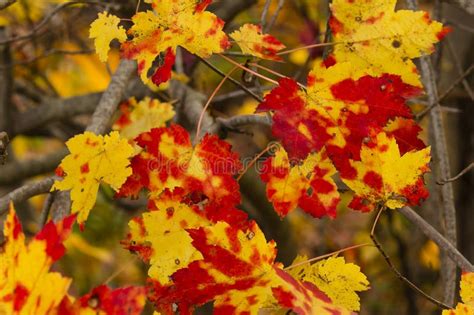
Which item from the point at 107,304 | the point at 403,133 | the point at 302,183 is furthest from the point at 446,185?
the point at 107,304

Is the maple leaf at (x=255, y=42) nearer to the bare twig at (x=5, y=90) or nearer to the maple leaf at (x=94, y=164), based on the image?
the maple leaf at (x=94, y=164)

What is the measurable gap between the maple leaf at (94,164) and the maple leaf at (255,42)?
0.78 feet

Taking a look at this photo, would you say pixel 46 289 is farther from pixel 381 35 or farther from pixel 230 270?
pixel 381 35

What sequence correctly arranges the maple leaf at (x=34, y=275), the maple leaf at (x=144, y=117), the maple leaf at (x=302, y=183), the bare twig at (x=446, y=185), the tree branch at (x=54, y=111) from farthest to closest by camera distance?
the tree branch at (x=54, y=111)
the maple leaf at (x=144, y=117)
the bare twig at (x=446, y=185)
the maple leaf at (x=302, y=183)
the maple leaf at (x=34, y=275)

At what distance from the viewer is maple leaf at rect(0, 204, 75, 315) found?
29.1 inches

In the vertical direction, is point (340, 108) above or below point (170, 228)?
above

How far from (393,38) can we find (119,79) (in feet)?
1.80

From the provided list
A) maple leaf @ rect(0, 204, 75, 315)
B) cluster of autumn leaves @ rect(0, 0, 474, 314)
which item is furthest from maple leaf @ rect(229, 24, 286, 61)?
maple leaf @ rect(0, 204, 75, 315)

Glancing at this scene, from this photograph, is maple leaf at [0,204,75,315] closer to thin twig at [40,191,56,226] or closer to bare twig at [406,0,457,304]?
thin twig at [40,191,56,226]

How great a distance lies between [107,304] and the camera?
2.46 feet

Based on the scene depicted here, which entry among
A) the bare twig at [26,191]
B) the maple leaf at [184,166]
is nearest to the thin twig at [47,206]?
the bare twig at [26,191]

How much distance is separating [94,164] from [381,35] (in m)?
0.50

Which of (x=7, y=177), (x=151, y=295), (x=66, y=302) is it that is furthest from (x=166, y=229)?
(x=7, y=177)

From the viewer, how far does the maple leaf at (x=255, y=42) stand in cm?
116
